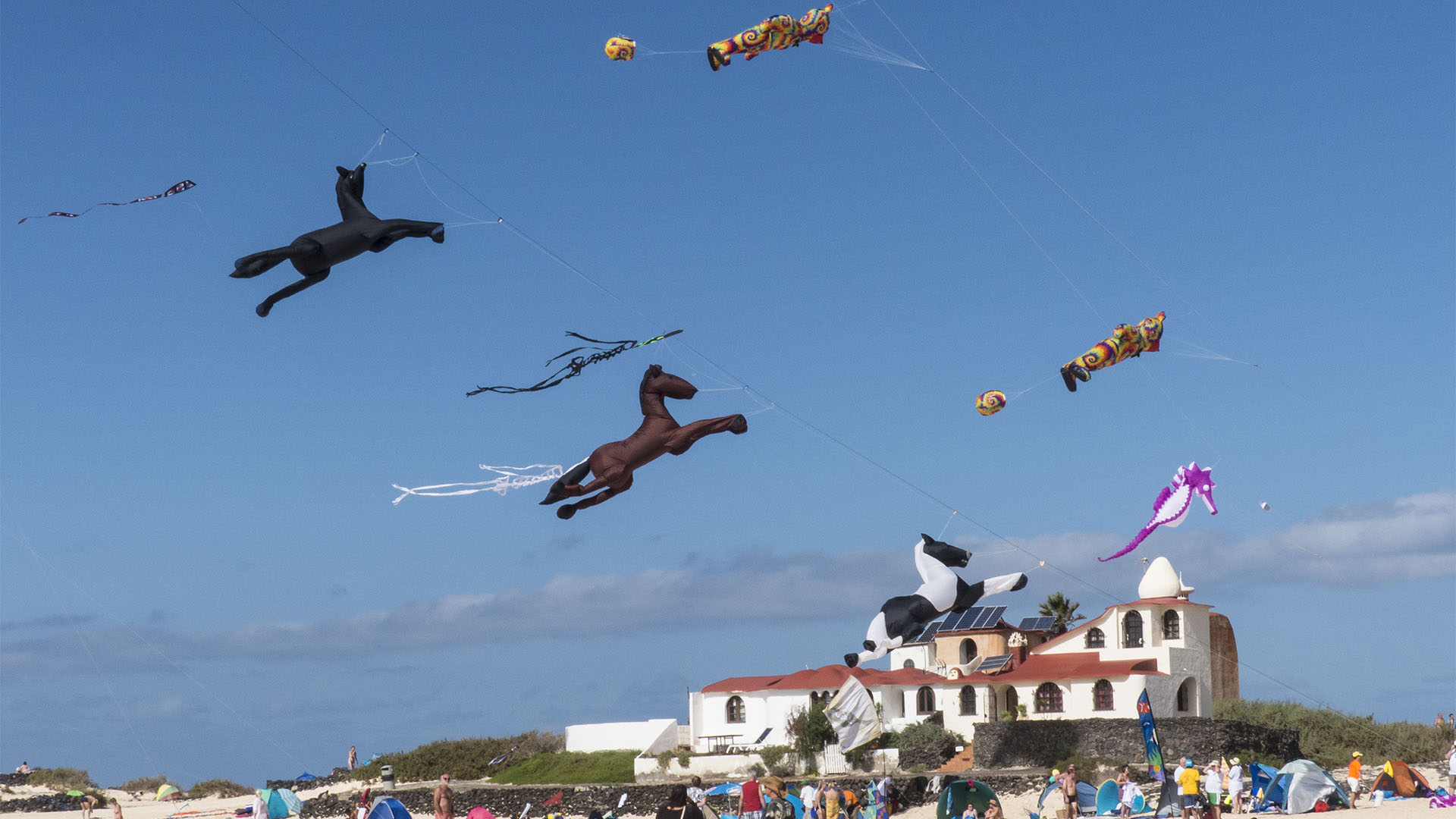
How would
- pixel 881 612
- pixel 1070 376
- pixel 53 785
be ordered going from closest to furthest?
pixel 1070 376 → pixel 881 612 → pixel 53 785

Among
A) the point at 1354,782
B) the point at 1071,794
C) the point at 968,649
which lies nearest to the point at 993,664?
the point at 968,649

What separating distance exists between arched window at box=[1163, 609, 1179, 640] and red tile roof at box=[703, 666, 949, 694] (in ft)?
21.1

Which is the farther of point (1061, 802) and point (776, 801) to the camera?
point (1061, 802)

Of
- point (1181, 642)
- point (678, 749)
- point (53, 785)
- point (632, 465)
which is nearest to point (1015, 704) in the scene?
point (1181, 642)

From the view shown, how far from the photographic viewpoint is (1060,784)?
29.3 m

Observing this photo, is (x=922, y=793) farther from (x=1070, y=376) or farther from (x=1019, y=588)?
(x=1070, y=376)

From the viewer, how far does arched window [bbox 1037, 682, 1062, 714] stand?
42.9m

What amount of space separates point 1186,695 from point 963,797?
60.9 ft

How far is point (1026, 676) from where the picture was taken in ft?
143

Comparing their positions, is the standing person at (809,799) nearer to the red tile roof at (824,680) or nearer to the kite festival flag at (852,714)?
the kite festival flag at (852,714)

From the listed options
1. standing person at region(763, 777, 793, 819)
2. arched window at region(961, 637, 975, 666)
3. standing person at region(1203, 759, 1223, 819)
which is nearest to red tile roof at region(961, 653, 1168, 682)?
arched window at region(961, 637, 975, 666)

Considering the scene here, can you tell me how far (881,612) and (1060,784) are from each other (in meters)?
4.97

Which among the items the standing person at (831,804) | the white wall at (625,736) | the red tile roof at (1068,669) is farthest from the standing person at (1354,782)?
the white wall at (625,736)

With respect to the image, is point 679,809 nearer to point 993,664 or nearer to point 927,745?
point 927,745
